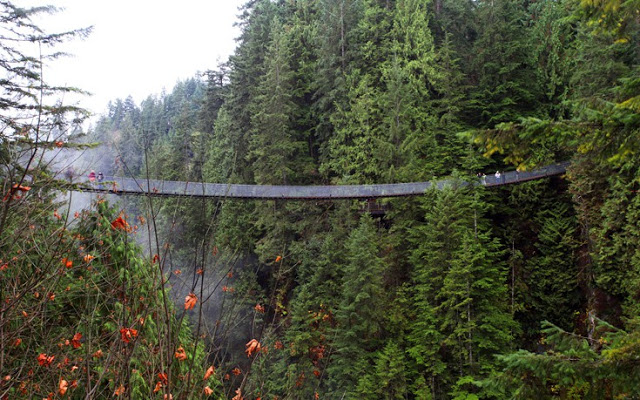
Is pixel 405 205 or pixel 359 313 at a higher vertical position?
pixel 405 205

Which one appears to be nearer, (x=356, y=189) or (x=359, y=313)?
(x=359, y=313)

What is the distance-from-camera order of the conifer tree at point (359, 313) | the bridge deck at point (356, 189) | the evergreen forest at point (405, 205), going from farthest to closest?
the bridge deck at point (356, 189) < the conifer tree at point (359, 313) < the evergreen forest at point (405, 205)

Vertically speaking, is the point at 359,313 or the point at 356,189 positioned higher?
the point at 356,189

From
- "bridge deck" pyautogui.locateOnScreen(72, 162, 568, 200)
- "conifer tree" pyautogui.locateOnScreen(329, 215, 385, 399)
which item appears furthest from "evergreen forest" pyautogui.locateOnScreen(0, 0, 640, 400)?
"bridge deck" pyautogui.locateOnScreen(72, 162, 568, 200)

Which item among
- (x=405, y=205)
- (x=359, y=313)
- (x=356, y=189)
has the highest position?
(x=356, y=189)

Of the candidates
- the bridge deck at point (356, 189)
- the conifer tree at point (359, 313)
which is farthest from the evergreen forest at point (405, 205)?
the bridge deck at point (356, 189)

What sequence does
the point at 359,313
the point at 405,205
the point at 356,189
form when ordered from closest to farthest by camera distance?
the point at 359,313 → the point at 356,189 → the point at 405,205

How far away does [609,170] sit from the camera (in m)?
10.3

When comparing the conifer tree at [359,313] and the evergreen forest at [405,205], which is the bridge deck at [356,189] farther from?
the conifer tree at [359,313]

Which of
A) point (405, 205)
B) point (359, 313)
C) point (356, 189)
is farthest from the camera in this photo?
point (405, 205)

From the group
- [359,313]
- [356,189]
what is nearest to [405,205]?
[356,189]

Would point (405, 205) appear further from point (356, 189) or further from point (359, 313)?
point (359, 313)

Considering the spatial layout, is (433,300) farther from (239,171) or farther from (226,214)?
(239,171)

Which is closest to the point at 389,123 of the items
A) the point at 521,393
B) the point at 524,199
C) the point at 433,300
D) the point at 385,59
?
the point at 385,59
